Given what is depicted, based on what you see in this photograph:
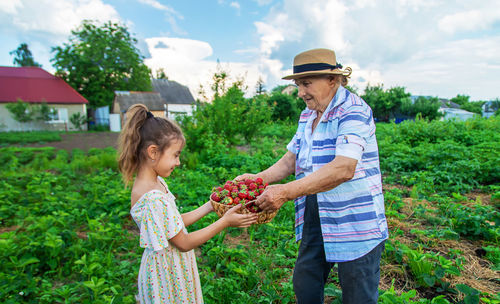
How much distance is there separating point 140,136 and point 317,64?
118cm

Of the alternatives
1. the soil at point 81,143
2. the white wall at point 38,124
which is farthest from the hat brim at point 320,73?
the white wall at point 38,124

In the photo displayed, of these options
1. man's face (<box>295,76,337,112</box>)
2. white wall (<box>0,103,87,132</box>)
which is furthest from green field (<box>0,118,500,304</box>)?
white wall (<box>0,103,87,132</box>)

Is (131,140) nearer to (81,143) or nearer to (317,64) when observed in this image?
(317,64)

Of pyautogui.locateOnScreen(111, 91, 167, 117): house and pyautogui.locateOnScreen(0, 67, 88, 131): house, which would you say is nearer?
pyautogui.locateOnScreen(0, 67, 88, 131): house

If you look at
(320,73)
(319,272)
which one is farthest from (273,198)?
(320,73)

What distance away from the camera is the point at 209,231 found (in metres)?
1.73

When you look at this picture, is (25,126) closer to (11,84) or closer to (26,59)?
(11,84)

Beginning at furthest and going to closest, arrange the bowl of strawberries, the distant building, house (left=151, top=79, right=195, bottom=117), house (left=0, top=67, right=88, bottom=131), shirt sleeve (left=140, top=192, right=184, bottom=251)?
house (left=151, top=79, right=195, bottom=117) < the distant building < house (left=0, top=67, right=88, bottom=131) < the bowl of strawberries < shirt sleeve (left=140, top=192, right=184, bottom=251)

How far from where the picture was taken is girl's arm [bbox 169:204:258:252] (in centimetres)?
170

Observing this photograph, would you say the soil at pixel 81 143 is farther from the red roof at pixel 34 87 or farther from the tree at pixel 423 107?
the tree at pixel 423 107

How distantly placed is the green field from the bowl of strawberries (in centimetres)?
92

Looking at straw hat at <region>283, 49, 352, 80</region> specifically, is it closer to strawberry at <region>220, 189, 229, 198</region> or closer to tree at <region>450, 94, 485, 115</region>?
strawberry at <region>220, 189, 229, 198</region>

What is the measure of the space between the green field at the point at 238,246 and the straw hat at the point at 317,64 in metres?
1.61

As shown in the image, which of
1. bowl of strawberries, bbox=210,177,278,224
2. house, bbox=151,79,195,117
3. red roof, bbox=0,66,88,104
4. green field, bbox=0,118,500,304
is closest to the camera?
→ bowl of strawberries, bbox=210,177,278,224
